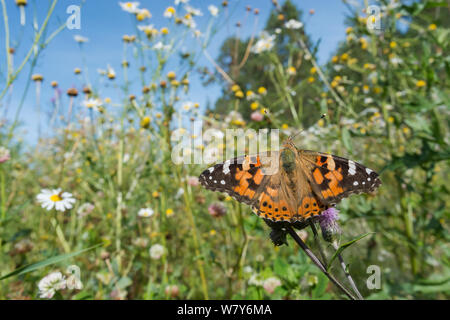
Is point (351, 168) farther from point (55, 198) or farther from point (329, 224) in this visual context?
point (55, 198)

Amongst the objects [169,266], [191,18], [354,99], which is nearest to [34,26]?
[191,18]

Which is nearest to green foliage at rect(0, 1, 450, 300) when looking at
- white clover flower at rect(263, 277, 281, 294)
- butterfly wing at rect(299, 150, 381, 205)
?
white clover flower at rect(263, 277, 281, 294)

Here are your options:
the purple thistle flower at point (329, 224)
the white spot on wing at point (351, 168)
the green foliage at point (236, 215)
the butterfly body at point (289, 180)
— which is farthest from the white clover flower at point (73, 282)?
the white spot on wing at point (351, 168)

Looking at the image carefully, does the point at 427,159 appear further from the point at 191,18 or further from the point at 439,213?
the point at 191,18

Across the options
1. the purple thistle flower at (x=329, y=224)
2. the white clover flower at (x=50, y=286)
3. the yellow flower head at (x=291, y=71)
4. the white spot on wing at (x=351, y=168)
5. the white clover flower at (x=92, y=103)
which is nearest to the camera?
the purple thistle flower at (x=329, y=224)

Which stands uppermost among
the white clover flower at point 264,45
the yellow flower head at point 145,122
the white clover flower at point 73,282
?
the white clover flower at point 264,45

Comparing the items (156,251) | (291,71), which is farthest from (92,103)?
(291,71)

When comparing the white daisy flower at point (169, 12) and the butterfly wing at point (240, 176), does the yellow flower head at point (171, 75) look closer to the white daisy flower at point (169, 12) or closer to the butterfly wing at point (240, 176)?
the white daisy flower at point (169, 12)
